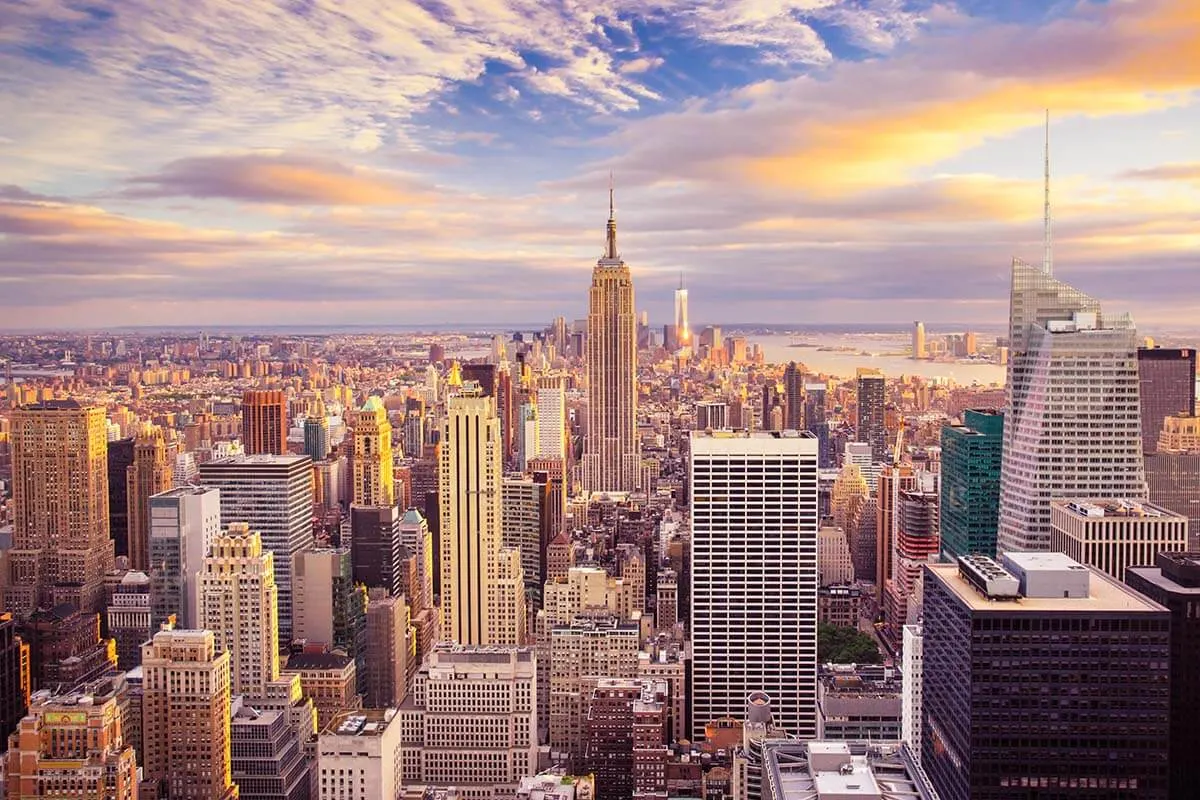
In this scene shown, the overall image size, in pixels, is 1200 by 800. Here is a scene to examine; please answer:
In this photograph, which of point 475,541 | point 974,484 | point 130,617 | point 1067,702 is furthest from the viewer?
point 475,541

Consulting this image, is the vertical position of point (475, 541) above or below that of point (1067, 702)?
below

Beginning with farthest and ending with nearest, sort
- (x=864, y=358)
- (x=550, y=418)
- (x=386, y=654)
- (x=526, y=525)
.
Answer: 1. (x=550, y=418)
2. (x=526, y=525)
3. (x=864, y=358)
4. (x=386, y=654)

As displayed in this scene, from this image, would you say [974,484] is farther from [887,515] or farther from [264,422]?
[264,422]

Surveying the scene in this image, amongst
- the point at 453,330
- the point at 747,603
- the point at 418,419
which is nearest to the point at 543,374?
the point at 418,419

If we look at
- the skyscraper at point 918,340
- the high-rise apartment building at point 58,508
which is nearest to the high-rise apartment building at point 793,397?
the skyscraper at point 918,340

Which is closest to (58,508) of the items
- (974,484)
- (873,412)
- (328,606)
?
(328,606)

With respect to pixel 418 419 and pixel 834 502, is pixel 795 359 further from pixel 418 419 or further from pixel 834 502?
pixel 418 419
